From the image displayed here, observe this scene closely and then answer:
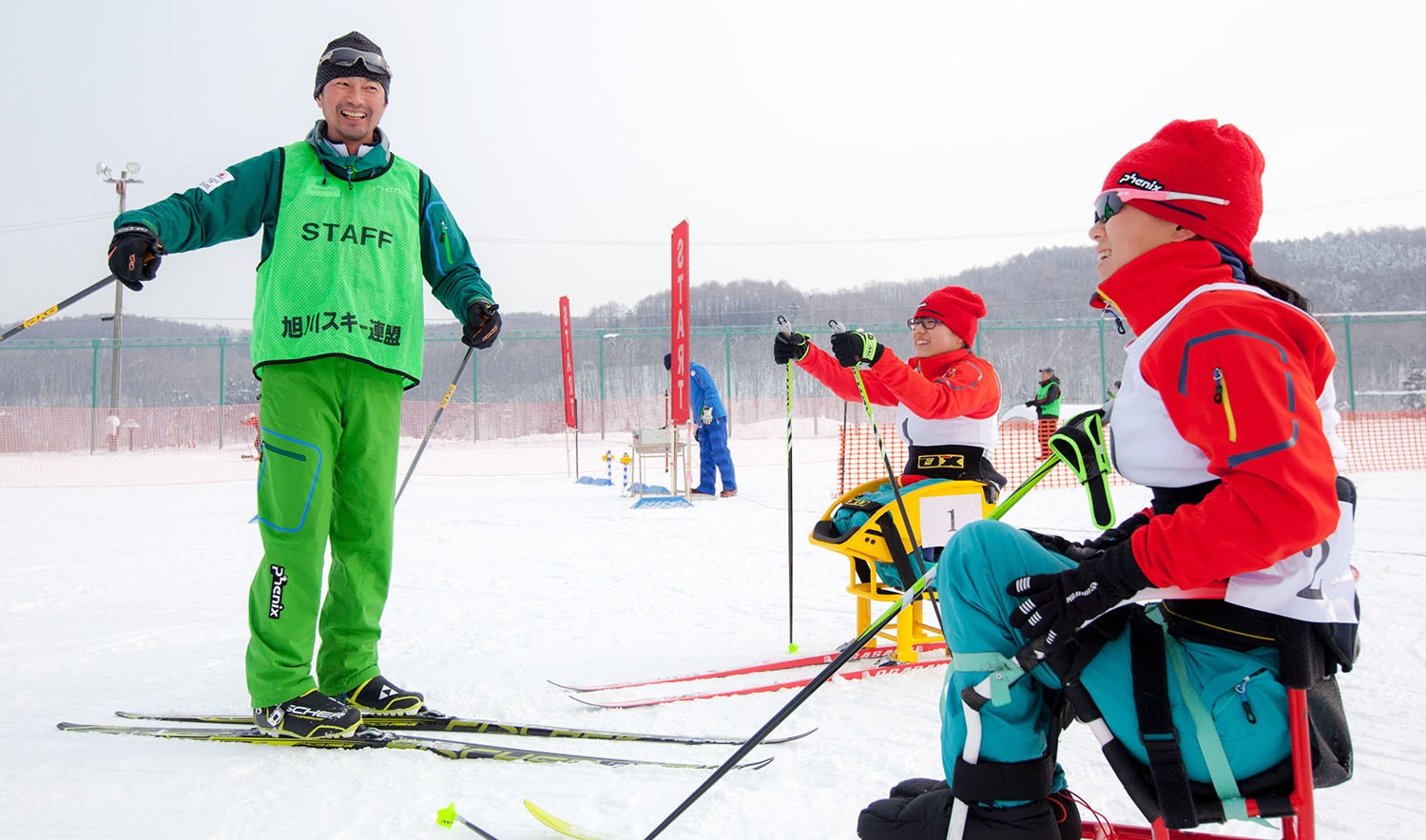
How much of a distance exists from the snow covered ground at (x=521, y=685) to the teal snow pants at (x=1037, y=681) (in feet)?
1.94

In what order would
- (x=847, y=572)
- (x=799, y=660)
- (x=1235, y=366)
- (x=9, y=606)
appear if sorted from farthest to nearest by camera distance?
1. (x=847, y=572)
2. (x=9, y=606)
3. (x=799, y=660)
4. (x=1235, y=366)

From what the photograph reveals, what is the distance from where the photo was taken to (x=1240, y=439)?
1.06m

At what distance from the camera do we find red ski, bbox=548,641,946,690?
277 centimetres

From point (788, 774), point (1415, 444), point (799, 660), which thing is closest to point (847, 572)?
point (799, 660)

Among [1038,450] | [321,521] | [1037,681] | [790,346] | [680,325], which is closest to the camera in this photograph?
[1037,681]

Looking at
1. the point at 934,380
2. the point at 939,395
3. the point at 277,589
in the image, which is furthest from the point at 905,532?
the point at 277,589

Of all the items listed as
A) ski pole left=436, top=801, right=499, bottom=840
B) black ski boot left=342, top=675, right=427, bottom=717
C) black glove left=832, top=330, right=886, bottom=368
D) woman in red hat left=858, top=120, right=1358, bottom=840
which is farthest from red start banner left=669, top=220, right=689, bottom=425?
woman in red hat left=858, top=120, right=1358, bottom=840

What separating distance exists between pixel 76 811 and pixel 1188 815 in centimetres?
227

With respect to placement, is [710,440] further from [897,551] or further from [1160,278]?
[1160,278]

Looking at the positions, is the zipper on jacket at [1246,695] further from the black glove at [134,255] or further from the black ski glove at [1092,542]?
the black glove at [134,255]

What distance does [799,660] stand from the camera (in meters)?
2.99

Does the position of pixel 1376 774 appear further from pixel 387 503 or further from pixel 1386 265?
pixel 1386 265

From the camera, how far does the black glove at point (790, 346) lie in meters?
3.14

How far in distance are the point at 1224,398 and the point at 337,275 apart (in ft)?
7.52
